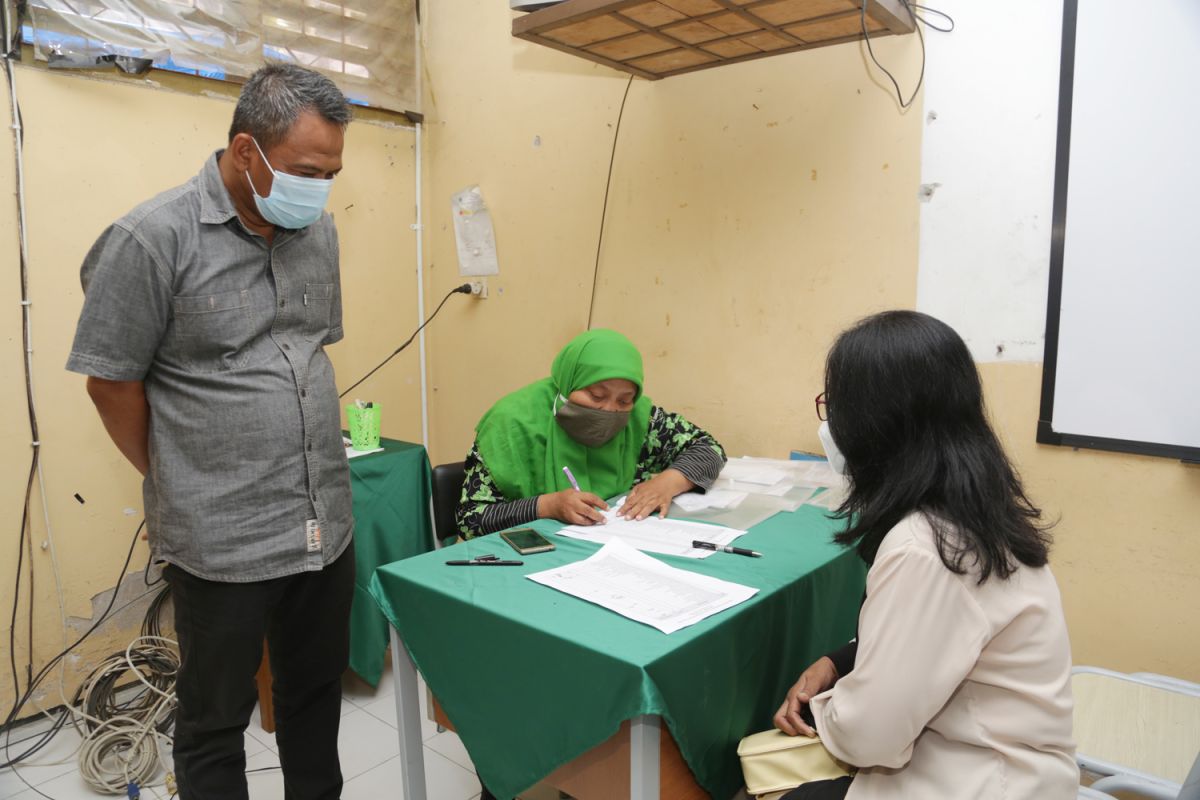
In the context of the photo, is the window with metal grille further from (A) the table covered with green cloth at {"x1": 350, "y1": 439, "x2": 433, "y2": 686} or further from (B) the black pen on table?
(B) the black pen on table

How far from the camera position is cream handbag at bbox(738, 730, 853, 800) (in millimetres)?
1152

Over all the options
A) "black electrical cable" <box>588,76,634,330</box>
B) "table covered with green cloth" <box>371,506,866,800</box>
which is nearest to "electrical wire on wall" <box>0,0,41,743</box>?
"table covered with green cloth" <box>371,506,866,800</box>

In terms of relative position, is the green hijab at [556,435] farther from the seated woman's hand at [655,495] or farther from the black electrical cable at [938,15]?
the black electrical cable at [938,15]

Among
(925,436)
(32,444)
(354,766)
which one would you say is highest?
(925,436)

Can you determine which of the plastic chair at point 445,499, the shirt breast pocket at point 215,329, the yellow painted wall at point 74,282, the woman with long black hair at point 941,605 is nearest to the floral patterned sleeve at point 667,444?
the plastic chair at point 445,499

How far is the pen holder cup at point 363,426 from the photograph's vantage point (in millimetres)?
2457

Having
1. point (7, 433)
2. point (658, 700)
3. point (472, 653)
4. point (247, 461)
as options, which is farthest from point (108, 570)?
point (658, 700)

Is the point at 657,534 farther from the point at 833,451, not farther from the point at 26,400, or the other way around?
the point at 26,400

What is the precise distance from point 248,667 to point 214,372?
547mm

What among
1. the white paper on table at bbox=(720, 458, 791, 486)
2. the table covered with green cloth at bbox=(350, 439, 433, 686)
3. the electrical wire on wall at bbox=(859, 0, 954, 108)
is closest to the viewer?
the electrical wire on wall at bbox=(859, 0, 954, 108)

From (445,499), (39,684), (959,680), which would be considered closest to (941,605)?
(959,680)

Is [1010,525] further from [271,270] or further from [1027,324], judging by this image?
[271,270]

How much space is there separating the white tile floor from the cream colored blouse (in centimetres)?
131

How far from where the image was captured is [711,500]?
1874 millimetres
